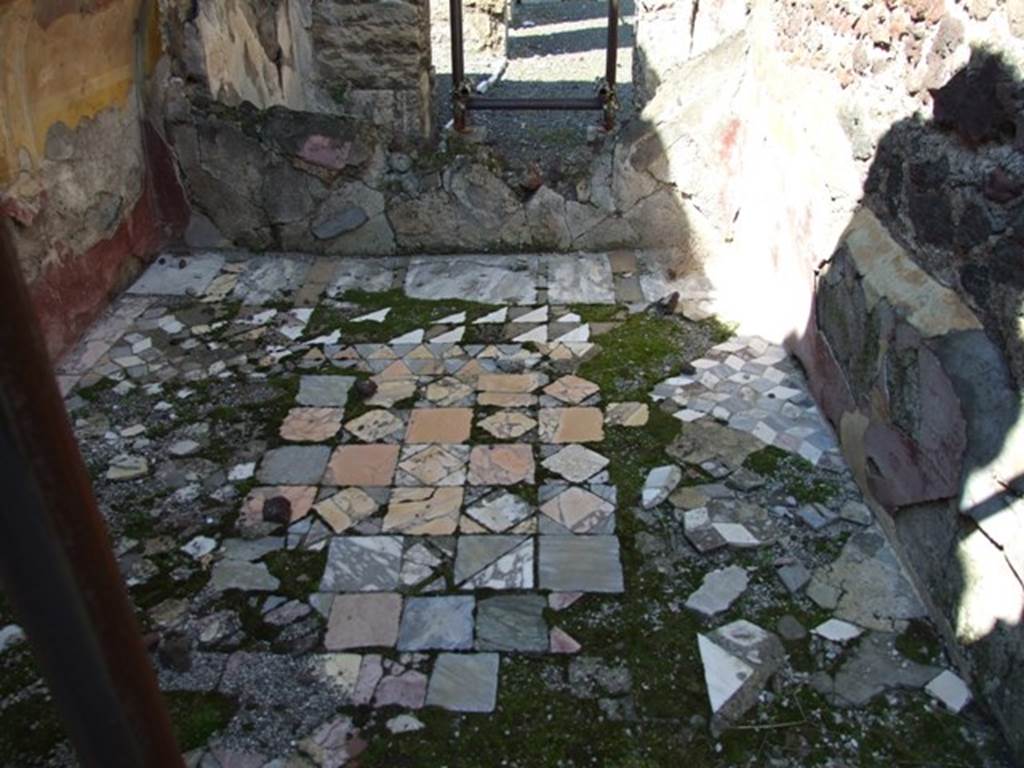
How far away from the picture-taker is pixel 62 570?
1.30 m

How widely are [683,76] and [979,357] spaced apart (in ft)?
11.8

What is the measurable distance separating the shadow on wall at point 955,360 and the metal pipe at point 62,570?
2.23 m

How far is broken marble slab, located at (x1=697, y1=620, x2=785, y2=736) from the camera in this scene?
2629 mm

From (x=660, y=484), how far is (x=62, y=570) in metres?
2.61

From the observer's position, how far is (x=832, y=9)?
157 inches

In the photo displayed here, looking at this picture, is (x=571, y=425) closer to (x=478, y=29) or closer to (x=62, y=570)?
(x=62, y=570)

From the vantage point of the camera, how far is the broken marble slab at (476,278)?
527 cm

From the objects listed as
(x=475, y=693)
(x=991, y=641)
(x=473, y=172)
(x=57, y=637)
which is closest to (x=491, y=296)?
(x=473, y=172)

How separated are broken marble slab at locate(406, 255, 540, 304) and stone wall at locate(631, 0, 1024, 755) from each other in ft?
4.02

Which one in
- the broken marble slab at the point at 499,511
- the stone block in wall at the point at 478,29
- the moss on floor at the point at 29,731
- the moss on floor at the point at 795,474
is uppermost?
the stone block in wall at the point at 478,29

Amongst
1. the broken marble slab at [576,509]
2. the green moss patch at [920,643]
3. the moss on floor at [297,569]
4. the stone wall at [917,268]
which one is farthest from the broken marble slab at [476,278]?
the green moss patch at [920,643]

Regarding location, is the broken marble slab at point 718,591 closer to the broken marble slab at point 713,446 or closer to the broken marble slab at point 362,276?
the broken marble slab at point 713,446

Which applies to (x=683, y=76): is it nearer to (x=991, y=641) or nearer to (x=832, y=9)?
(x=832, y=9)

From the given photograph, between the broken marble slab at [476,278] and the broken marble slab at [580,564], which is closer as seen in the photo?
the broken marble slab at [580,564]
